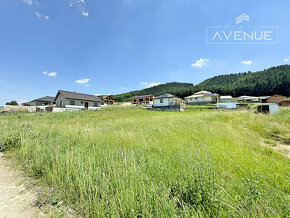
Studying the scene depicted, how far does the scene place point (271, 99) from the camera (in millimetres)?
49188

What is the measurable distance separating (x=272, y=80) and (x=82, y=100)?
90943mm

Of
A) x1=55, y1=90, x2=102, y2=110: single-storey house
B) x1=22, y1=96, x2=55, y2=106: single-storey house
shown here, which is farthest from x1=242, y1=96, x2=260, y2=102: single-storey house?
x1=22, y1=96, x2=55, y2=106: single-storey house

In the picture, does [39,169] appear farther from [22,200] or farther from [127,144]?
[127,144]

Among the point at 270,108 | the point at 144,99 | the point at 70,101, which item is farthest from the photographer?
the point at 144,99

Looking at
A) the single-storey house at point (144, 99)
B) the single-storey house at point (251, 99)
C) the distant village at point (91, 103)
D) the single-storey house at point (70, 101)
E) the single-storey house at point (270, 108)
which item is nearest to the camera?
the single-storey house at point (270, 108)

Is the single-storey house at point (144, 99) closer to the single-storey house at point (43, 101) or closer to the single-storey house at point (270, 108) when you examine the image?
the single-storey house at point (43, 101)

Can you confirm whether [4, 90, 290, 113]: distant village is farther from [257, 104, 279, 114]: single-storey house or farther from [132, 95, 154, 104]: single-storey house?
[132, 95, 154, 104]: single-storey house

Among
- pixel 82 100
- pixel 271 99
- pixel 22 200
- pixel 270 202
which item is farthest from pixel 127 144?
pixel 271 99

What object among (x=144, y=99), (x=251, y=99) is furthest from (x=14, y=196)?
(x=251, y=99)

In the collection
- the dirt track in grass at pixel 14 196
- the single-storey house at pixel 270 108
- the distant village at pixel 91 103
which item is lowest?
the dirt track in grass at pixel 14 196

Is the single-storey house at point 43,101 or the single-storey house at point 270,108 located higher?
the single-storey house at point 43,101

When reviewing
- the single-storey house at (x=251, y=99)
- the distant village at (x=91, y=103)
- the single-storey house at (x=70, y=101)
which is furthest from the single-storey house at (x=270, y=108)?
the single-storey house at (x=251, y=99)

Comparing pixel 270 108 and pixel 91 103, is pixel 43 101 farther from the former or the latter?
pixel 270 108

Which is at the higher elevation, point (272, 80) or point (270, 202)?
point (272, 80)
